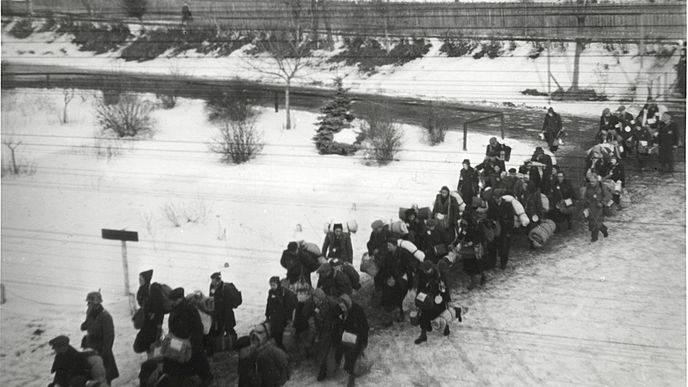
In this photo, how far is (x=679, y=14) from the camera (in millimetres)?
21484

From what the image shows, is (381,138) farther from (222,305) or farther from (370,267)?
(222,305)

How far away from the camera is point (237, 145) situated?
15.3m

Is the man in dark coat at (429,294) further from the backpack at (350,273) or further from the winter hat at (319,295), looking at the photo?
the winter hat at (319,295)

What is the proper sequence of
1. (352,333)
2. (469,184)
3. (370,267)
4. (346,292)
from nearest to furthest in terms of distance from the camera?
(352,333), (346,292), (370,267), (469,184)

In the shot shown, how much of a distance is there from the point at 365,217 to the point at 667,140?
7171 mm

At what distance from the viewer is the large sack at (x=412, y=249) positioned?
7664mm

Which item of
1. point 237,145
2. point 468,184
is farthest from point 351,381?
point 237,145

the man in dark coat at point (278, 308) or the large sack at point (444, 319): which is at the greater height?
the man in dark coat at point (278, 308)

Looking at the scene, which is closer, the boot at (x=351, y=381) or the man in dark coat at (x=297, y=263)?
the boot at (x=351, y=381)

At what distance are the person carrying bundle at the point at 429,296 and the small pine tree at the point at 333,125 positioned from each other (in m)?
8.75

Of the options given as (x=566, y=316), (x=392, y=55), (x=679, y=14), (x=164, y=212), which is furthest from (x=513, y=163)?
(x=392, y=55)

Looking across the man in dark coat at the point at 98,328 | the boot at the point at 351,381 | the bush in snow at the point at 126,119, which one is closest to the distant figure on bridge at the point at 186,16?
the bush in snow at the point at 126,119

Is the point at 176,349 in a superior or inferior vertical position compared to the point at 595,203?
inferior

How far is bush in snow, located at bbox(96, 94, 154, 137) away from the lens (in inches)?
677
